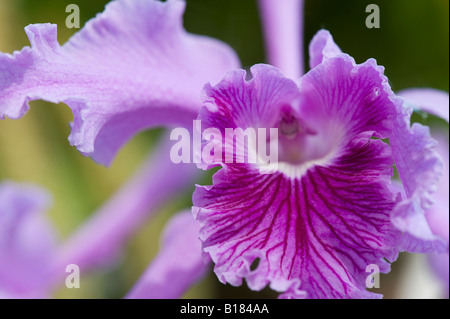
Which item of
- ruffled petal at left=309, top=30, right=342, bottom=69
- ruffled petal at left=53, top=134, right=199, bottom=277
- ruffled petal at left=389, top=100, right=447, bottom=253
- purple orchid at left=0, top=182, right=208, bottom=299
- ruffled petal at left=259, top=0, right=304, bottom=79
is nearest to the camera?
ruffled petal at left=389, top=100, right=447, bottom=253

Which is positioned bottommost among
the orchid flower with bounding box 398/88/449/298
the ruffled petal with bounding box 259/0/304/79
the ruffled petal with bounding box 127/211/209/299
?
the ruffled petal with bounding box 127/211/209/299

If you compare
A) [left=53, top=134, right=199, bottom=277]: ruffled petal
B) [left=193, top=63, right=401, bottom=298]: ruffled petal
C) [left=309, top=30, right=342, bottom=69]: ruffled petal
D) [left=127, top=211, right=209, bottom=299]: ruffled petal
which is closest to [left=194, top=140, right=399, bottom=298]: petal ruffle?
[left=193, top=63, right=401, bottom=298]: ruffled petal

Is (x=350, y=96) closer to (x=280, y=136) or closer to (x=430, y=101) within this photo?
(x=280, y=136)

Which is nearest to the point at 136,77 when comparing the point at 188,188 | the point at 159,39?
the point at 159,39

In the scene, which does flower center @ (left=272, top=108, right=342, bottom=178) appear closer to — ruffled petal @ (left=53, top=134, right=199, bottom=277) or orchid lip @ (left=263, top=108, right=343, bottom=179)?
orchid lip @ (left=263, top=108, right=343, bottom=179)

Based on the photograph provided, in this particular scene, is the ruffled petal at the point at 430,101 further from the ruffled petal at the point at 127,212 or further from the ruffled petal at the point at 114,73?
the ruffled petal at the point at 127,212
